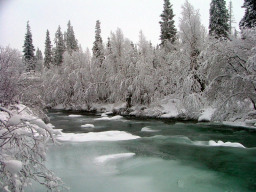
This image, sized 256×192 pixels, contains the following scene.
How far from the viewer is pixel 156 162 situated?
33.0 ft

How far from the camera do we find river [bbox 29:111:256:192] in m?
7.80

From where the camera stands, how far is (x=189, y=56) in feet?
77.6

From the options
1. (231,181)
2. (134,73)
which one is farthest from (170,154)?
(134,73)

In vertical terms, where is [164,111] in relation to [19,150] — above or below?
below

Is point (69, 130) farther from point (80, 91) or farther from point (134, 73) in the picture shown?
point (80, 91)

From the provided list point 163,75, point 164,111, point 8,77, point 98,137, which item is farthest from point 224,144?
point 163,75

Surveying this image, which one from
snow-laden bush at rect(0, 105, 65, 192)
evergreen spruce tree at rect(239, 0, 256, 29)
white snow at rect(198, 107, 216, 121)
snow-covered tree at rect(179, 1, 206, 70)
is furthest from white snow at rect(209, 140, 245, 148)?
evergreen spruce tree at rect(239, 0, 256, 29)

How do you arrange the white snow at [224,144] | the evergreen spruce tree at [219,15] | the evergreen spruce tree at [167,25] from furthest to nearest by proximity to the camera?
the evergreen spruce tree at [167,25], the evergreen spruce tree at [219,15], the white snow at [224,144]

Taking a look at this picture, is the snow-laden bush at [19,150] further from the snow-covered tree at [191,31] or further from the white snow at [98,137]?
the snow-covered tree at [191,31]

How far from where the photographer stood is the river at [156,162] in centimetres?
780

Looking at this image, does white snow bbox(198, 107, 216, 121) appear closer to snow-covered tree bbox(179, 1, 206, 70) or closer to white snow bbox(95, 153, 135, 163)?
snow-covered tree bbox(179, 1, 206, 70)

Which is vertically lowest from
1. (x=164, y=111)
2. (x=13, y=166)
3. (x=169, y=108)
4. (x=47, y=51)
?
(x=164, y=111)

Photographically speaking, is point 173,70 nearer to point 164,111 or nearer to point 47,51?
point 164,111

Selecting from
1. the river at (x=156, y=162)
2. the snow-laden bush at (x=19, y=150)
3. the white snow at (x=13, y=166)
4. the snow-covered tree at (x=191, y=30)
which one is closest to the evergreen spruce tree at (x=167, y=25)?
the snow-covered tree at (x=191, y=30)
